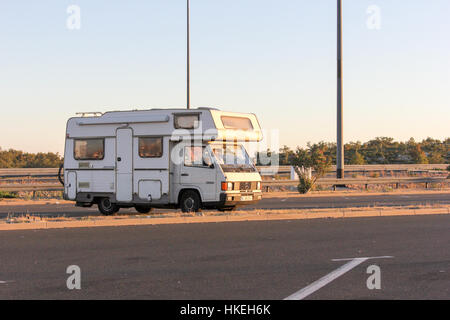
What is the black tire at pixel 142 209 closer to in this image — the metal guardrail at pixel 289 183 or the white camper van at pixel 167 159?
the white camper van at pixel 167 159

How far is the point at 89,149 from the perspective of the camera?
18.3 meters

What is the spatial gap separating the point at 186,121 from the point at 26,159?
63398 mm

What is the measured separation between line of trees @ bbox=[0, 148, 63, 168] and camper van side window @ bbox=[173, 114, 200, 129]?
56002 millimetres

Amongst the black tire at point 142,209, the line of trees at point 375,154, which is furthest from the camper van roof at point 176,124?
the line of trees at point 375,154

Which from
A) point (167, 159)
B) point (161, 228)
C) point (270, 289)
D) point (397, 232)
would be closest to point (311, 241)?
point (397, 232)

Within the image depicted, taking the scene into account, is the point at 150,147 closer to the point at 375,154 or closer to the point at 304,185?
the point at 304,185

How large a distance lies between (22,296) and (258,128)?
1172 cm

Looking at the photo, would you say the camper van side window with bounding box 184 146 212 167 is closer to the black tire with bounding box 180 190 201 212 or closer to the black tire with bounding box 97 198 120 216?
the black tire with bounding box 180 190 201 212

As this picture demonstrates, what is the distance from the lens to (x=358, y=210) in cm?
1822

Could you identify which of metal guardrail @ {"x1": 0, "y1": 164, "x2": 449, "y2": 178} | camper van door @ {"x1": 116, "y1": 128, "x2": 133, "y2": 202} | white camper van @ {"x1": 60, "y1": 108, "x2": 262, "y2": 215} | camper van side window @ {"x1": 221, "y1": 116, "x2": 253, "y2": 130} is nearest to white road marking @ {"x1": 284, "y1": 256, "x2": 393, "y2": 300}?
white camper van @ {"x1": 60, "y1": 108, "x2": 262, "y2": 215}

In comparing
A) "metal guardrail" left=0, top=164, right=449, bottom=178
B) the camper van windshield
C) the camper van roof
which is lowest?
"metal guardrail" left=0, top=164, right=449, bottom=178

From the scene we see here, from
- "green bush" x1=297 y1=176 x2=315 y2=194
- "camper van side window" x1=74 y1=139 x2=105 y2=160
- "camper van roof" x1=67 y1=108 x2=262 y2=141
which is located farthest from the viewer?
"green bush" x1=297 y1=176 x2=315 y2=194

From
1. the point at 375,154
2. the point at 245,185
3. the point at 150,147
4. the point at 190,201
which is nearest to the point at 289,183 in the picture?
the point at 245,185

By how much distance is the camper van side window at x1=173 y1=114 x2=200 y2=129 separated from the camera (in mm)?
17062
